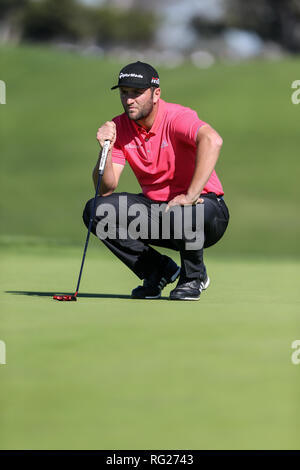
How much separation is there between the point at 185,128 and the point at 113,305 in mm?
1199

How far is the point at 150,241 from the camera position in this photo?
613 centimetres

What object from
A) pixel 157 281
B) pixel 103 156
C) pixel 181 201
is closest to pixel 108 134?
pixel 103 156

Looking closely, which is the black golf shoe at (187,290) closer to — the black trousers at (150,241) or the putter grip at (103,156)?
the black trousers at (150,241)

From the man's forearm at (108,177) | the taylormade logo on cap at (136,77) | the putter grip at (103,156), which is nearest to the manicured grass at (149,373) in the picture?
the man's forearm at (108,177)

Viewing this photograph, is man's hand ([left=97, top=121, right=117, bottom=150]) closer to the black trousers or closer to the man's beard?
the man's beard

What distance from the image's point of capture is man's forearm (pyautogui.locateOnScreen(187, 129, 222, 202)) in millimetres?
5512

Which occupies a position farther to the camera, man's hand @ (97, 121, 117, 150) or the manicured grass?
man's hand @ (97, 121, 117, 150)

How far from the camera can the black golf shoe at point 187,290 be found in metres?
5.76

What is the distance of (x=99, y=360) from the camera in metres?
3.62

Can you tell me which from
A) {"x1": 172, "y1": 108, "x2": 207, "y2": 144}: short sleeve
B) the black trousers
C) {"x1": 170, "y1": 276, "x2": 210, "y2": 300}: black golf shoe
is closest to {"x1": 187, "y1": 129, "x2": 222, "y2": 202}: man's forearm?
{"x1": 172, "y1": 108, "x2": 207, "y2": 144}: short sleeve

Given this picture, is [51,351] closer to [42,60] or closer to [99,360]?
[99,360]

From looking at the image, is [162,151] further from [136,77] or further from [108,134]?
[136,77]

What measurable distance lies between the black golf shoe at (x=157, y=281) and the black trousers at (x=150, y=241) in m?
0.05

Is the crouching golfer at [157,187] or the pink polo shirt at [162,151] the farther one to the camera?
the pink polo shirt at [162,151]
